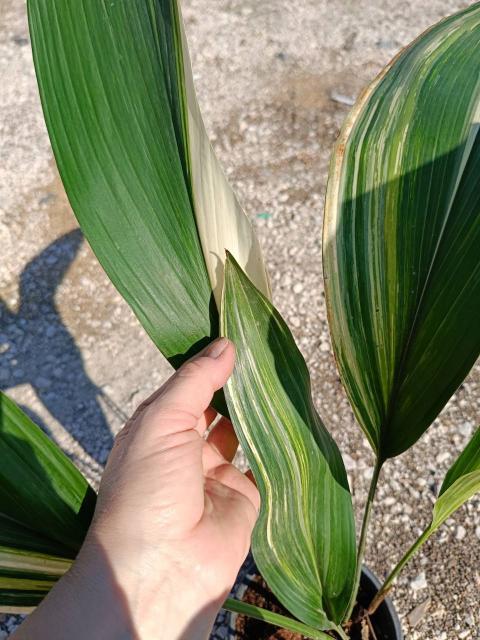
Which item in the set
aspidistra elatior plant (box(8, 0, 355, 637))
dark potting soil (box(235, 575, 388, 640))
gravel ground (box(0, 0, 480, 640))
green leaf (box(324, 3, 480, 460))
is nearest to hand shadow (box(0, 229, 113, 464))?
gravel ground (box(0, 0, 480, 640))

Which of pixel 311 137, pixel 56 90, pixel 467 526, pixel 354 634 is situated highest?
pixel 56 90

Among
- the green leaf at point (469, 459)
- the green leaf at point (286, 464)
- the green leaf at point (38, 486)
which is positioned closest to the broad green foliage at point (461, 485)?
the green leaf at point (469, 459)

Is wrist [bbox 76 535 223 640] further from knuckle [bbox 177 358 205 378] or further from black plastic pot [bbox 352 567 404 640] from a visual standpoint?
black plastic pot [bbox 352 567 404 640]

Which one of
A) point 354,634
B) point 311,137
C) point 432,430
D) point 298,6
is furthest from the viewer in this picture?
point 298,6

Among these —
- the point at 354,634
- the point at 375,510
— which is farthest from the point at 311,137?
the point at 354,634

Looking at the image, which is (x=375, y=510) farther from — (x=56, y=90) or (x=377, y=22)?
(x=377, y=22)

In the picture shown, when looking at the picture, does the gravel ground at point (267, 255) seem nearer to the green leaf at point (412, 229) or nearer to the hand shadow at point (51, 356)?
the hand shadow at point (51, 356)

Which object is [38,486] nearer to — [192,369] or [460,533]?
[192,369]
